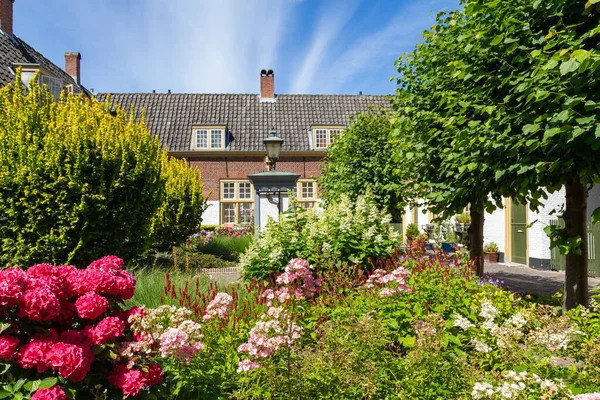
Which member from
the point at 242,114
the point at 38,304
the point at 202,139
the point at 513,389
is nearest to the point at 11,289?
A: the point at 38,304

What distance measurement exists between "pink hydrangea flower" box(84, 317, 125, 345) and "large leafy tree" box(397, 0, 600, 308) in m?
4.03

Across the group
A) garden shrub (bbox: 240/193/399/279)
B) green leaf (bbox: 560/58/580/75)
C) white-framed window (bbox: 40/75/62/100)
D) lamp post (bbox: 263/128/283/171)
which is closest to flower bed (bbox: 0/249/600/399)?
green leaf (bbox: 560/58/580/75)

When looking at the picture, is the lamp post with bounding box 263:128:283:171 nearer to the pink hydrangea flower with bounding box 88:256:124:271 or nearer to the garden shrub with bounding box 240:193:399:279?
the garden shrub with bounding box 240:193:399:279

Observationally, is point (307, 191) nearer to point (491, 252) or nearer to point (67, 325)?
point (491, 252)

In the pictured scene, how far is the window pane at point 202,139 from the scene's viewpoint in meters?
24.8

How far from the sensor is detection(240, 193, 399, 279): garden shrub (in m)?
6.27

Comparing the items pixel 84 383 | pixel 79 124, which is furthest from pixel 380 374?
pixel 79 124

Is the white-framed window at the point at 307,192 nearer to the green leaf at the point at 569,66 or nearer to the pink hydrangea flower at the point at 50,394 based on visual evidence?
the green leaf at the point at 569,66

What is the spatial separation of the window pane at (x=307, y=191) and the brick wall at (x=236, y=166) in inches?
25.5

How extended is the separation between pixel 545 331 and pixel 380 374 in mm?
1172

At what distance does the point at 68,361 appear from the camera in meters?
2.27

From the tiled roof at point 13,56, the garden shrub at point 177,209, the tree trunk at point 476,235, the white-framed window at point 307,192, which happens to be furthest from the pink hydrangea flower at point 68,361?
the white-framed window at point 307,192

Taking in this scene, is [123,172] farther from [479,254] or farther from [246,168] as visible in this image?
[246,168]

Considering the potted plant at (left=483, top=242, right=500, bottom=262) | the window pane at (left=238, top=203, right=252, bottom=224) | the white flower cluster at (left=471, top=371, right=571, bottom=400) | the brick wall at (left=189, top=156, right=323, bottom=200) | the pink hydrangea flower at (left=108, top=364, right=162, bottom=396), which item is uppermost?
the brick wall at (left=189, top=156, right=323, bottom=200)
